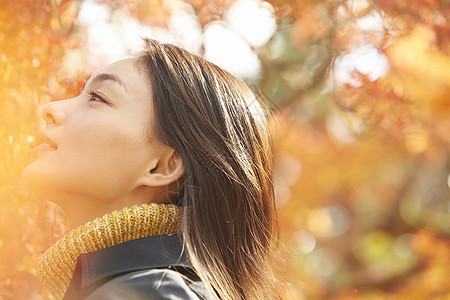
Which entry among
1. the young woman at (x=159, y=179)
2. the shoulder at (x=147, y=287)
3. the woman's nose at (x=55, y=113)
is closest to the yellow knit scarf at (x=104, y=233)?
the young woman at (x=159, y=179)

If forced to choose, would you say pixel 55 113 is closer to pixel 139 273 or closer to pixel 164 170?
pixel 164 170

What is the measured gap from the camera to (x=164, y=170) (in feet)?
4.12

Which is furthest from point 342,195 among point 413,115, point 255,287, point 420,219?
point 255,287

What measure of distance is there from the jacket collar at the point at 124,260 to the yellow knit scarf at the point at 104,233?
4 centimetres

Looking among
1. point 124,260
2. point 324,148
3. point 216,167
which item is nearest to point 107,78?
point 216,167

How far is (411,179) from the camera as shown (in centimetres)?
539

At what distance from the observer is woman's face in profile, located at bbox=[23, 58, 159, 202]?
1168mm

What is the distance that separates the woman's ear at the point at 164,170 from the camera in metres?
1.23

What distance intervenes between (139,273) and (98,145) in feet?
1.07

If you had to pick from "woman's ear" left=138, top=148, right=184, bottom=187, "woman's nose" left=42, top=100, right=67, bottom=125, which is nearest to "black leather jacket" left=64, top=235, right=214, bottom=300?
"woman's ear" left=138, top=148, right=184, bottom=187

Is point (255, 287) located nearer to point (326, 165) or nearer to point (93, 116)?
point (93, 116)

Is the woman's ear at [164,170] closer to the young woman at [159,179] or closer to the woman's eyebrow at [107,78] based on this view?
the young woman at [159,179]

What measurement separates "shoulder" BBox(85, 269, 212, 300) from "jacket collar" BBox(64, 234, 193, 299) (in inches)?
0.8

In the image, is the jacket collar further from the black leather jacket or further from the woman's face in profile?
the woman's face in profile
